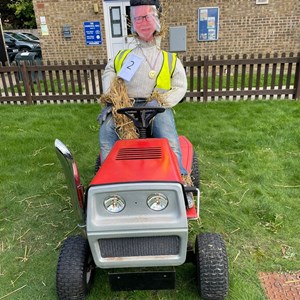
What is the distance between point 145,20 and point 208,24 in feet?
27.8

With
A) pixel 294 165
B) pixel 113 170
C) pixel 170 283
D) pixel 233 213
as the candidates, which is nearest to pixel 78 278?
pixel 170 283

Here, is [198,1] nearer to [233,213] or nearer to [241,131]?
[241,131]

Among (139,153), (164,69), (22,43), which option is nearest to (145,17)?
(164,69)

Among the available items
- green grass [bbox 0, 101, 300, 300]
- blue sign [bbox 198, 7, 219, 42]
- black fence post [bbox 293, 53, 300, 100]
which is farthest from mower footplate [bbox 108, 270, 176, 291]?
blue sign [bbox 198, 7, 219, 42]

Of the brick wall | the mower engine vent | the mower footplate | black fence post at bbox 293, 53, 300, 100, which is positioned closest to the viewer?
the mower footplate

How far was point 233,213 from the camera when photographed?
3.37 metres

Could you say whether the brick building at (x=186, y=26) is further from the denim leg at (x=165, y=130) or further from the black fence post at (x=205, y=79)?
the denim leg at (x=165, y=130)

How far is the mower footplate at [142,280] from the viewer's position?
6.86 feet

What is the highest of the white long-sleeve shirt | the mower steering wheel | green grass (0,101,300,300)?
the white long-sleeve shirt

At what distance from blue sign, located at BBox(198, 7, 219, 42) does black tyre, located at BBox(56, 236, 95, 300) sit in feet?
31.8

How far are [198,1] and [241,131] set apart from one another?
20.9ft

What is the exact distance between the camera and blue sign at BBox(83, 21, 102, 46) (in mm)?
10766

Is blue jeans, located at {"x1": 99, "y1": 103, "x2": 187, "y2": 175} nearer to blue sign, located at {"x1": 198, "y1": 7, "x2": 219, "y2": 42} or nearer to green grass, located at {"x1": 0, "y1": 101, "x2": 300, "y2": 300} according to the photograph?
green grass, located at {"x1": 0, "y1": 101, "x2": 300, "y2": 300}

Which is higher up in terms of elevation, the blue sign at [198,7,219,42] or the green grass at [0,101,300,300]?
the blue sign at [198,7,219,42]
